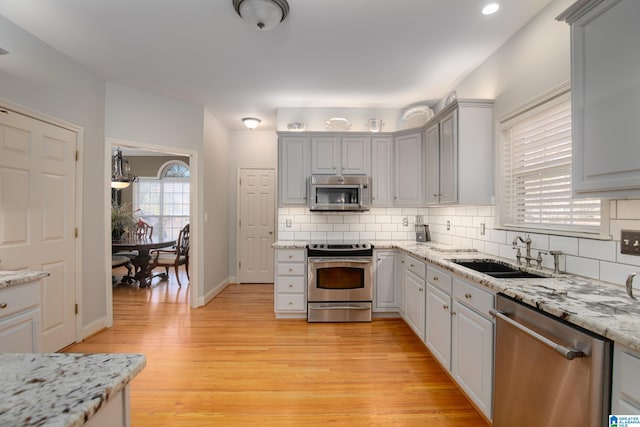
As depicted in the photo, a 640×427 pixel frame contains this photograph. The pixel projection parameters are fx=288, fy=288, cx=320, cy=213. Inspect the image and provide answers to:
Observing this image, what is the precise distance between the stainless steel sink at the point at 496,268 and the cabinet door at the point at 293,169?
2.03 meters

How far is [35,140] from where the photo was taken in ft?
7.91

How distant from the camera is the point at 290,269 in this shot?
3.45 meters

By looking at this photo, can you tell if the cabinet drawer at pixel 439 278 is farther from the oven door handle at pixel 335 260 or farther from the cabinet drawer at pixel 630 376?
the cabinet drawer at pixel 630 376

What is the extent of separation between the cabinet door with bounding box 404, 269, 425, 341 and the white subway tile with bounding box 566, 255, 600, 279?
1102mm

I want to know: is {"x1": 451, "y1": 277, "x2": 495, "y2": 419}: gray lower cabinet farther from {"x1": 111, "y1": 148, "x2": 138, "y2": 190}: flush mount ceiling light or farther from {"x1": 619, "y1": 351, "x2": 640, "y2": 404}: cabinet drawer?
{"x1": 111, "y1": 148, "x2": 138, "y2": 190}: flush mount ceiling light

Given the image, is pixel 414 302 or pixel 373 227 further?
pixel 373 227

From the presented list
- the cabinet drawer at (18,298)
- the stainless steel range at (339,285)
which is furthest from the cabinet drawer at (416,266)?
the cabinet drawer at (18,298)

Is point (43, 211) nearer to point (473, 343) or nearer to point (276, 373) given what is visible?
point (276, 373)

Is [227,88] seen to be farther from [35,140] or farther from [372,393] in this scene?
[372,393]

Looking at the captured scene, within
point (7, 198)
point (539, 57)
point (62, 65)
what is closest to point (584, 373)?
point (539, 57)

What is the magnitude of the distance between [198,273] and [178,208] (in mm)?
4099

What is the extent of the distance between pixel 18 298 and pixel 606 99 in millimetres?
3130

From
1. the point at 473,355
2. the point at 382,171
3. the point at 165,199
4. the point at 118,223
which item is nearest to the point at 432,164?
the point at 382,171

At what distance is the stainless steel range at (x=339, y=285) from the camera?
337 centimetres
